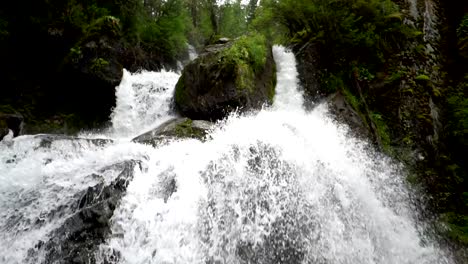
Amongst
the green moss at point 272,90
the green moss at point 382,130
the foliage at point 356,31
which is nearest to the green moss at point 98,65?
the green moss at point 272,90

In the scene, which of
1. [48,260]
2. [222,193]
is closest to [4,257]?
[48,260]

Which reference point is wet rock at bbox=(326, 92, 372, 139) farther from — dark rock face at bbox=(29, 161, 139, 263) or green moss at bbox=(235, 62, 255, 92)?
dark rock face at bbox=(29, 161, 139, 263)

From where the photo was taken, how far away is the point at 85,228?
4.62m

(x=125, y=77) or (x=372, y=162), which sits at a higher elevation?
(x=125, y=77)

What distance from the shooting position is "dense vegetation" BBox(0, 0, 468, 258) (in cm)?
877

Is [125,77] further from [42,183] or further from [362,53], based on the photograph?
[362,53]

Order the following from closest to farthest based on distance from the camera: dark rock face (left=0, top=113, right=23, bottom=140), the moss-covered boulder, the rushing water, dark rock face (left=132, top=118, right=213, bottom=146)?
the rushing water < dark rock face (left=132, top=118, right=213, bottom=146) < dark rock face (left=0, top=113, right=23, bottom=140) < the moss-covered boulder

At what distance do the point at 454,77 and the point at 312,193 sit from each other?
271 inches

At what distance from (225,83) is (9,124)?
17.0 ft

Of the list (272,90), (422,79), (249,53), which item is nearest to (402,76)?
(422,79)

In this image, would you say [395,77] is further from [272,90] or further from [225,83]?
[225,83]

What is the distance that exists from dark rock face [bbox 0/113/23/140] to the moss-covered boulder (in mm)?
4011

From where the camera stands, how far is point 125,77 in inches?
442

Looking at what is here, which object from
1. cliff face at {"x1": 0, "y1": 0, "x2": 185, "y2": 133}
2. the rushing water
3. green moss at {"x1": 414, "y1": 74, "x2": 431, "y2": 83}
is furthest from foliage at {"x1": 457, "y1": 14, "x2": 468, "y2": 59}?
cliff face at {"x1": 0, "y1": 0, "x2": 185, "y2": 133}
